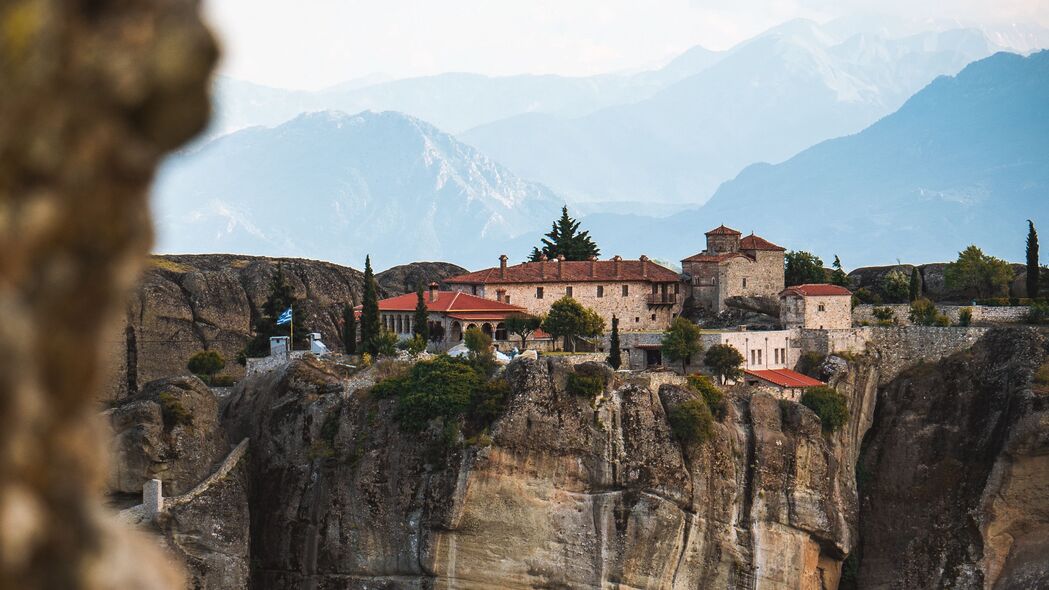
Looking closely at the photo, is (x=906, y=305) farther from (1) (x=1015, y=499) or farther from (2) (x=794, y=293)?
(1) (x=1015, y=499)

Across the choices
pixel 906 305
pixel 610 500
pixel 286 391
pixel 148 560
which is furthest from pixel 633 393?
pixel 148 560

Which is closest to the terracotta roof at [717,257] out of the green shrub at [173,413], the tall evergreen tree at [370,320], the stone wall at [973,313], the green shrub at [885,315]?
the stone wall at [973,313]

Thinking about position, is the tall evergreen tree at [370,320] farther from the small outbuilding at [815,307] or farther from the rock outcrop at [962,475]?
the rock outcrop at [962,475]

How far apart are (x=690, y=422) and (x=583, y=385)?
14.4 feet

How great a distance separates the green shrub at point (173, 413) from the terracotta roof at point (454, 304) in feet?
50.3

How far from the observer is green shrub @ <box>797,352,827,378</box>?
3002 inches

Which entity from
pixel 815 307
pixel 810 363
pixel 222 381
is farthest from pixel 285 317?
pixel 815 307

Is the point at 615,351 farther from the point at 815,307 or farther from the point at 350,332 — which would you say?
the point at 350,332

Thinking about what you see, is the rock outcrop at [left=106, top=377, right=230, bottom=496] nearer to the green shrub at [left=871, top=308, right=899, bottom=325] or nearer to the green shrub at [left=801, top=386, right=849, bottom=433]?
the green shrub at [left=801, top=386, right=849, bottom=433]

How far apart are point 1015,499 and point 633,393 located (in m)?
16.8

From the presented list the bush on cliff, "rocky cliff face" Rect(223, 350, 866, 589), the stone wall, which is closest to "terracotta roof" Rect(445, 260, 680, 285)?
the stone wall

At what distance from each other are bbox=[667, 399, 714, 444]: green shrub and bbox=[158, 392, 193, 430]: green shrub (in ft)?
59.2

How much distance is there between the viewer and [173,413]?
209 ft

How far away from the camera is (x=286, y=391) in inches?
2660
